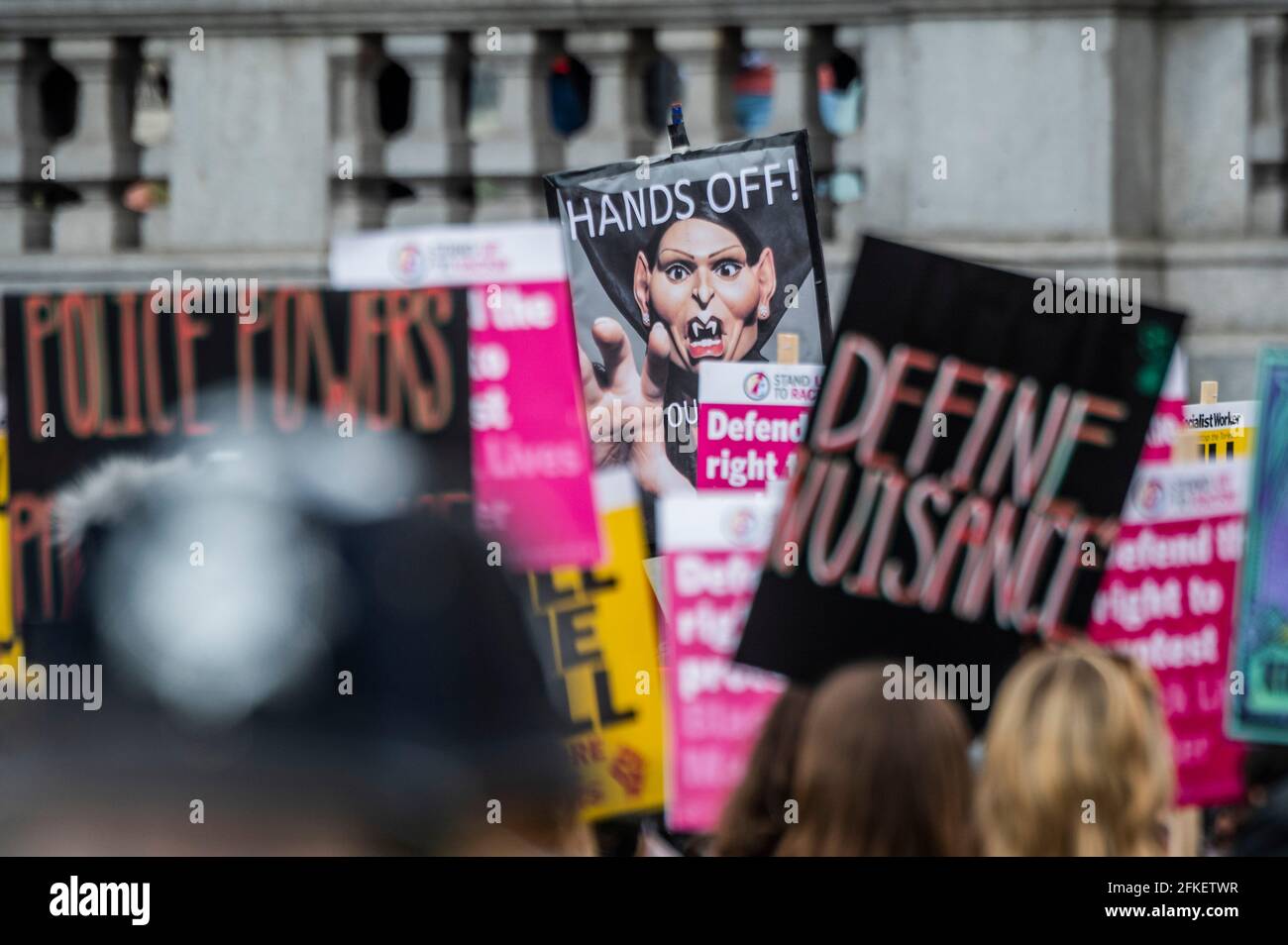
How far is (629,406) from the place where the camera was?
251 inches

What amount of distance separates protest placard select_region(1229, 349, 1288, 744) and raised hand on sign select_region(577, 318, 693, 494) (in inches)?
89.8

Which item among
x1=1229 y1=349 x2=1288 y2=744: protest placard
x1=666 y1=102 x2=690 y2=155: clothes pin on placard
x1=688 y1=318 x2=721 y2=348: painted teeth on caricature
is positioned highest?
x1=666 y1=102 x2=690 y2=155: clothes pin on placard

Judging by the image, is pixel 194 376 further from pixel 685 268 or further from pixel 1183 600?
pixel 1183 600

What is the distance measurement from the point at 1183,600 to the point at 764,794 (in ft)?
3.81

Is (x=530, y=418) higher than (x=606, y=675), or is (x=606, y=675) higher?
(x=530, y=418)

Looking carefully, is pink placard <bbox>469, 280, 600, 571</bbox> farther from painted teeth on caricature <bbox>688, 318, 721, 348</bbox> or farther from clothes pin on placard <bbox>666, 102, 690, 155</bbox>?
clothes pin on placard <bbox>666, 102, 690, 155</bbox>

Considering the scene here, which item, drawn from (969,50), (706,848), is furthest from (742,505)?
(969,50)

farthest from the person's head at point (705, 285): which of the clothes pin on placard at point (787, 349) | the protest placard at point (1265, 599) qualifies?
the protest placard at point (1265, 599)

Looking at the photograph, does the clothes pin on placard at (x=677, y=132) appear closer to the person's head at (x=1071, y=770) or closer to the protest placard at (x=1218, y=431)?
the protest placard at (x=1218, y=431)

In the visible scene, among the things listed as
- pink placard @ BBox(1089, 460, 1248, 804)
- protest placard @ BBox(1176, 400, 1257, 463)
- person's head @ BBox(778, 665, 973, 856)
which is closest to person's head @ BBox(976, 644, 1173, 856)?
person's head @ BBox(778, 665, 973, 856)

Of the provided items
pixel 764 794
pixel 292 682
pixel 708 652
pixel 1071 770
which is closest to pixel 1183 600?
pixel 1071 770

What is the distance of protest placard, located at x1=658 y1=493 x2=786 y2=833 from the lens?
4.27 meters

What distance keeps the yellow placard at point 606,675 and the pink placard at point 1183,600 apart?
0.97 m
